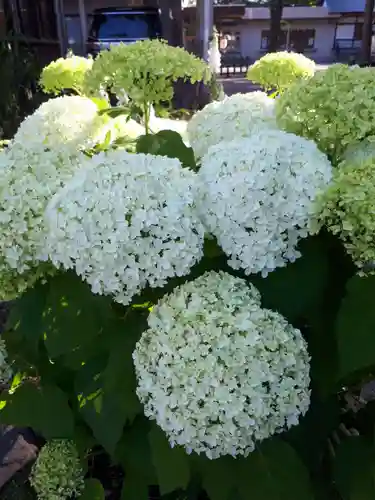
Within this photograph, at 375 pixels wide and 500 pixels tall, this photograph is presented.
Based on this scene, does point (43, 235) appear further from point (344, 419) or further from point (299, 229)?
point (344, 419)

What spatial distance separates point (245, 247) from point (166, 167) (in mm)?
198

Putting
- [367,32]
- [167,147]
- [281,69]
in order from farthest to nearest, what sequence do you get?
1. [367,32]
2. [281,69]
3. [167,147]

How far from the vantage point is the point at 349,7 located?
28906 mm

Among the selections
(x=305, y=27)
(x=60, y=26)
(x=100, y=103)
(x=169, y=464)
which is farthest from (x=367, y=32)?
(x=305, y=27)

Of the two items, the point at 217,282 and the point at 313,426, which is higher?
the point at 217,282

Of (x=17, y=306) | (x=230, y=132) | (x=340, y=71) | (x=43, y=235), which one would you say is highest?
(x=340, y=71)

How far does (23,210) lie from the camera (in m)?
1.08

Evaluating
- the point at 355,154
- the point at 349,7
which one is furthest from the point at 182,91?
the point at 349,7

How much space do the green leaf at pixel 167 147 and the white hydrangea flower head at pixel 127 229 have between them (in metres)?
0.22

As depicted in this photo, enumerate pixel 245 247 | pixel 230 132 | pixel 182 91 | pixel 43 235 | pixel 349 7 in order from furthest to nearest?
pixel 349 7 < pixel 182 91 < pixel 230 132 < pixel 43 235 < pixel 245 247

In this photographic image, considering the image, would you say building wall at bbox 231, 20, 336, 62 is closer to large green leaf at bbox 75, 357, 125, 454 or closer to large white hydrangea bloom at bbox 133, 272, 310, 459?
large green leaf at bbox 75, 357, 125, 454

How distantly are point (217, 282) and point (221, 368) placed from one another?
0.15 metres

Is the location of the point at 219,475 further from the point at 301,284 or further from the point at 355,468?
the point at 301,284

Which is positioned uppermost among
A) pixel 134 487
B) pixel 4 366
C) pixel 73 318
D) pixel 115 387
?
pixel 73 318
